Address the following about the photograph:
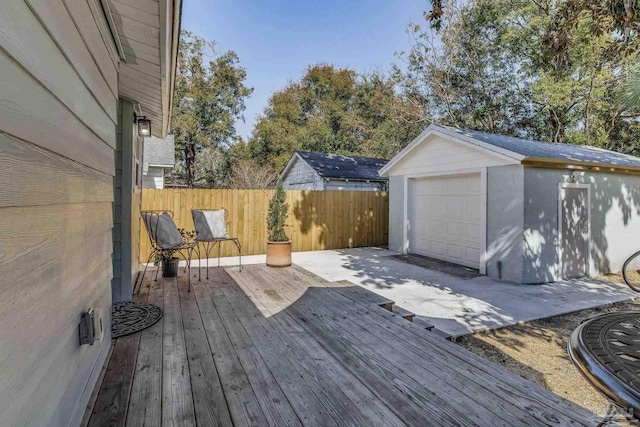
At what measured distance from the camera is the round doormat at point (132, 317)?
290 centimetres

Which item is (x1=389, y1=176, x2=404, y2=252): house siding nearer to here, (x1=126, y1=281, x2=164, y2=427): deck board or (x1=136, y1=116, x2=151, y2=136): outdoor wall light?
(x1=136, y1=116, x2=151, y2=136): outdoor wall light

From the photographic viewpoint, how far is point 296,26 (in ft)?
51.3

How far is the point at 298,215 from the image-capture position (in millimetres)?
8781

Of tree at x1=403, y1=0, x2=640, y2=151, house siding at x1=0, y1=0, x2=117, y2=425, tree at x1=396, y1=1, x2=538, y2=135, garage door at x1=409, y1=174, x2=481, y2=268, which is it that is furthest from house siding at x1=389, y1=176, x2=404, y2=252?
tree at x1=396, y1=1, x2=538, y2=135

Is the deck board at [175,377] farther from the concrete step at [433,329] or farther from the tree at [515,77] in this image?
the tree at [515,77]

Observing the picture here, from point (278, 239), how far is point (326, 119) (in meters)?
16.8

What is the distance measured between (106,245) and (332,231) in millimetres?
7163

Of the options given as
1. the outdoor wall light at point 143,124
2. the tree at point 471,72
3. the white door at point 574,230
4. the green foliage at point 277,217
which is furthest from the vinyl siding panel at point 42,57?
the tree at point 471,72

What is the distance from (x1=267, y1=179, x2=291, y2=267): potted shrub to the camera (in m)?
5.68

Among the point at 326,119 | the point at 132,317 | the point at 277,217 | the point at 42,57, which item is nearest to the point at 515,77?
the point at 326,119

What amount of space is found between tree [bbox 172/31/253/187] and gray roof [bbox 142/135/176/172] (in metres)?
5.05

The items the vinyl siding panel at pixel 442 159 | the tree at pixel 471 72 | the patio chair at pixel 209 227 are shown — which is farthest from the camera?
the tree at pixel 471 72

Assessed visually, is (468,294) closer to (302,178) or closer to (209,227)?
(209,227)

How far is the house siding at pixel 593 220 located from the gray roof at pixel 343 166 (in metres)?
7.15
